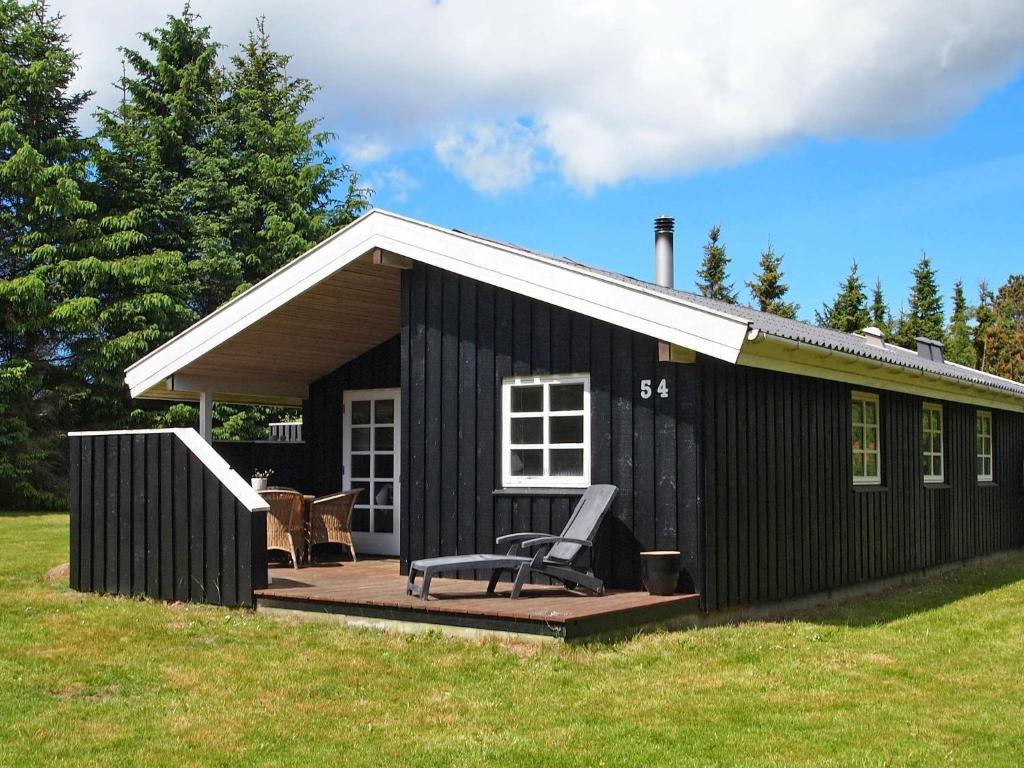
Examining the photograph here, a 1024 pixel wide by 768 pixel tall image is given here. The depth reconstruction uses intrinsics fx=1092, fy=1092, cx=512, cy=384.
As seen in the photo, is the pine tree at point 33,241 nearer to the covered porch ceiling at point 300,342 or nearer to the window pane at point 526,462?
the covered porch ceiling at point 300,342

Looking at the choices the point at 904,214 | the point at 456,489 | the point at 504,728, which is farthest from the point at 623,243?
the point at 504,728

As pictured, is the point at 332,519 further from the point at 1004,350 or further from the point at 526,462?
the point at 1004,350

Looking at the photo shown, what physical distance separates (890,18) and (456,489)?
6.15 m

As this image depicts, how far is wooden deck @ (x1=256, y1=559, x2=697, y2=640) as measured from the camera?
23.4ft

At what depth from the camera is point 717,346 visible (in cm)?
766

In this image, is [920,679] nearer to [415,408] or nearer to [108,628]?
[415,408]

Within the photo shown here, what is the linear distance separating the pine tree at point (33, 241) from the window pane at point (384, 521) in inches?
507

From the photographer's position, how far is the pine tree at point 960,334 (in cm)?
3419

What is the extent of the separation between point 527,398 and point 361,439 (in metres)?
3.66

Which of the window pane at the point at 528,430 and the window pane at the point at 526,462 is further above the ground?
the window pane at the point at 528,430

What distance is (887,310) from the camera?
33250 mm

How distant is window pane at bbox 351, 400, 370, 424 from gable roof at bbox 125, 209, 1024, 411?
2.10 m

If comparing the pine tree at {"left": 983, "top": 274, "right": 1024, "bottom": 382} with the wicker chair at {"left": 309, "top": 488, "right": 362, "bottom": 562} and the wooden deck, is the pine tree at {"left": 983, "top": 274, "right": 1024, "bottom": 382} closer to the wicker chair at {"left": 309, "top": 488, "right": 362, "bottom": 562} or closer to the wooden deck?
the wicker chair at {"left": 309, "top": 488, "right": 362, "bottom": 562}

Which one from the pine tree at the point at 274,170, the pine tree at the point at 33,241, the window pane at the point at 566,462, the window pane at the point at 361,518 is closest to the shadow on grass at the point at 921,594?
the window pane at the point at 566,462
